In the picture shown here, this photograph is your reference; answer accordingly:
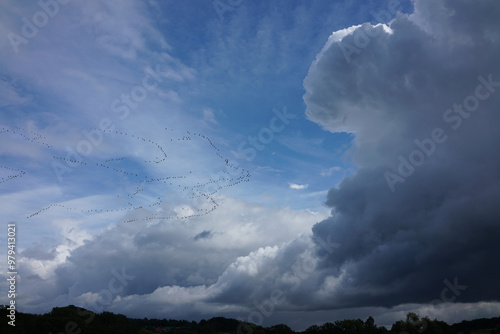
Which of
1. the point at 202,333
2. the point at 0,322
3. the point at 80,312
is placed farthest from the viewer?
the point at 202,333

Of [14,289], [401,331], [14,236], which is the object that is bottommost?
[401,331]

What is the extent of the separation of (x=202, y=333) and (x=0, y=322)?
107 metres

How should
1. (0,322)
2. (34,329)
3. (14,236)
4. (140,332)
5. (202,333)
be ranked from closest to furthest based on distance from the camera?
(14,236) → (0,322) → (34,329) → (140,332) → (202,333)

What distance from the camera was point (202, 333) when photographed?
638ft

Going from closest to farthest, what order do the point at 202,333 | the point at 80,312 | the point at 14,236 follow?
the point at 14,236 < the point at 80,312 < the point at 202,333

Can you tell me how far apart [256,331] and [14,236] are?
524 ft

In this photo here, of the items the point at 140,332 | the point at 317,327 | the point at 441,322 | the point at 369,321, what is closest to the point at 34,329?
the point at 140,332

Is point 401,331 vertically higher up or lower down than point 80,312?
lower down

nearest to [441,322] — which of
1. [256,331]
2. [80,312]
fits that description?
[256,331]

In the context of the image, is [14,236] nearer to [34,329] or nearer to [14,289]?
[14,289]

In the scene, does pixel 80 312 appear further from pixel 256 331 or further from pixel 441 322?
pixel 441 322

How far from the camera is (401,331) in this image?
6550 inches

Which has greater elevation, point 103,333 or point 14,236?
point 14,236

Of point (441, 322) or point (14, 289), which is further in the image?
point (441, 322)
